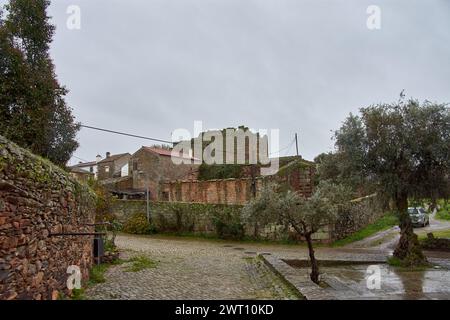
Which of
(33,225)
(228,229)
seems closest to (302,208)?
(33,225)

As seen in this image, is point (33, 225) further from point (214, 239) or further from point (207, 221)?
point (207, 221)

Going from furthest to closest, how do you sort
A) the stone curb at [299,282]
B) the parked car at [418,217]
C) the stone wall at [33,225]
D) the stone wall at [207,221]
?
the parked car at [418,217], the stone wall at [207,221], the stone curb at [299,282], the stone wall at [33,225]

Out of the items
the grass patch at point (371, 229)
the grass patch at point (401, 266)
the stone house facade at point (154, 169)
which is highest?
the stone house facade at point (154, 169)

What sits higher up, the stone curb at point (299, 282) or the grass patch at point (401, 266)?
the stone curb at point (299, 282)

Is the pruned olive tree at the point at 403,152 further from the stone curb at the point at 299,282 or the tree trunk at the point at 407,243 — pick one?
the stone curb at the point at 299,282

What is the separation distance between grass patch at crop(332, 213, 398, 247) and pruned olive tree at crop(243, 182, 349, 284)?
33.5 feet

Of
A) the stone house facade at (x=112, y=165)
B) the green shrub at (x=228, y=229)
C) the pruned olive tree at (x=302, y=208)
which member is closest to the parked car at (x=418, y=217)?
the green shrub at (x=228, y=229)

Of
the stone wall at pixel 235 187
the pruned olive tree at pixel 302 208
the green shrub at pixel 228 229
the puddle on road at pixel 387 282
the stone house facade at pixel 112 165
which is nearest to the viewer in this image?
the puddle on road at pixel 387 282

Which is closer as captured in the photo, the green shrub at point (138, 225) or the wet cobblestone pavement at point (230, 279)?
the wet cobblestone pavement at point (230, 279)

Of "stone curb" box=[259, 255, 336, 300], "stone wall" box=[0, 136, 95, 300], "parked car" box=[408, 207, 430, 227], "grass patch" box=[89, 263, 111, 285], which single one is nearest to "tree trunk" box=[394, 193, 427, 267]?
"stone curb" box=[259, 255, 336, 300]

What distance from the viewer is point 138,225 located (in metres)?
25.0

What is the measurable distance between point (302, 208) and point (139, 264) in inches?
215

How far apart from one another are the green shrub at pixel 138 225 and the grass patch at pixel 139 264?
1082 cm

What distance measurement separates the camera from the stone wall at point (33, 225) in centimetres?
466
